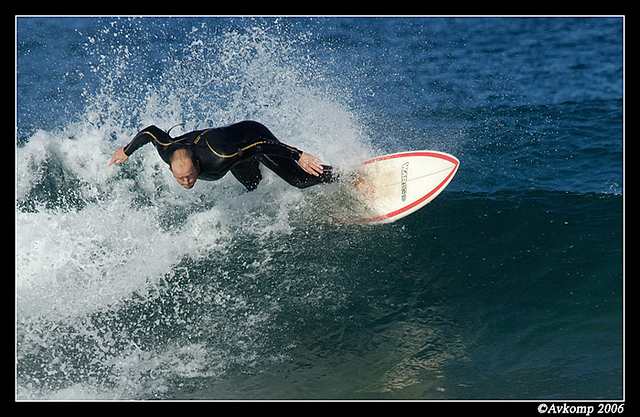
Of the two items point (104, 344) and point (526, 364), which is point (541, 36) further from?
point (104, 344)

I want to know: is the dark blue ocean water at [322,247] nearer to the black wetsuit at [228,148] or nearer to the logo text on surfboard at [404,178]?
the logo text on surfboard at [404,178]

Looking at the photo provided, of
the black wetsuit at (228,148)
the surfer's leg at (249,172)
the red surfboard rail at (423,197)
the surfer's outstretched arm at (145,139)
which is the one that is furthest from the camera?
the red surfboard rail at (423,197)

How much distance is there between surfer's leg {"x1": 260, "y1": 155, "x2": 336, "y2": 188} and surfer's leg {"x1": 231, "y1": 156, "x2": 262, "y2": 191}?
28cm

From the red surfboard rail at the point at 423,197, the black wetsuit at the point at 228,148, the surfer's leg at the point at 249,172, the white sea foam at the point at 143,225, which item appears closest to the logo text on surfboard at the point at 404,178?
the red surfboard rail at the point at 423,197

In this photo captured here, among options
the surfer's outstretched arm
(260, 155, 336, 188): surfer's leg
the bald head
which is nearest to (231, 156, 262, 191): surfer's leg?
(260, 155, 336, 188): surfer's leg

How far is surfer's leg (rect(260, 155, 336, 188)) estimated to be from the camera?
6562mm

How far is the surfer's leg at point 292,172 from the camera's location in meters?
6.56

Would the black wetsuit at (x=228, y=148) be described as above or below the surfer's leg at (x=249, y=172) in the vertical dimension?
above

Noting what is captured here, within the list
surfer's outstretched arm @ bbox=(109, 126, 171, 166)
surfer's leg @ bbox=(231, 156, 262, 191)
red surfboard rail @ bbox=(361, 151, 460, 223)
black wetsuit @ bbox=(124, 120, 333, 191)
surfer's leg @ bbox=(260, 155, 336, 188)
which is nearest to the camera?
black wetsuit @ bbox=(124, 120, 333, 191)

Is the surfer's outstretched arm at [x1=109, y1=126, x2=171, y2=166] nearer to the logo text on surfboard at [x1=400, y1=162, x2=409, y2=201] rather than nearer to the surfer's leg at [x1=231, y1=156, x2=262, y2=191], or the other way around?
the surfer's leg at [x1=231, y1=156, x2=262, y2=191]

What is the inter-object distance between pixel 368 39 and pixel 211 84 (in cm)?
463

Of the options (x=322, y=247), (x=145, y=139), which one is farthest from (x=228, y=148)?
(x=322, y=247)

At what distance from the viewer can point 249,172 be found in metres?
6.98

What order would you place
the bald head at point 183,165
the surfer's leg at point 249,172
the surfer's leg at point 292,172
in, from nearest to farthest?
the bald head at point 183,165
the surfer's leg at point 292,172
the surfer's leg at point 249,172
